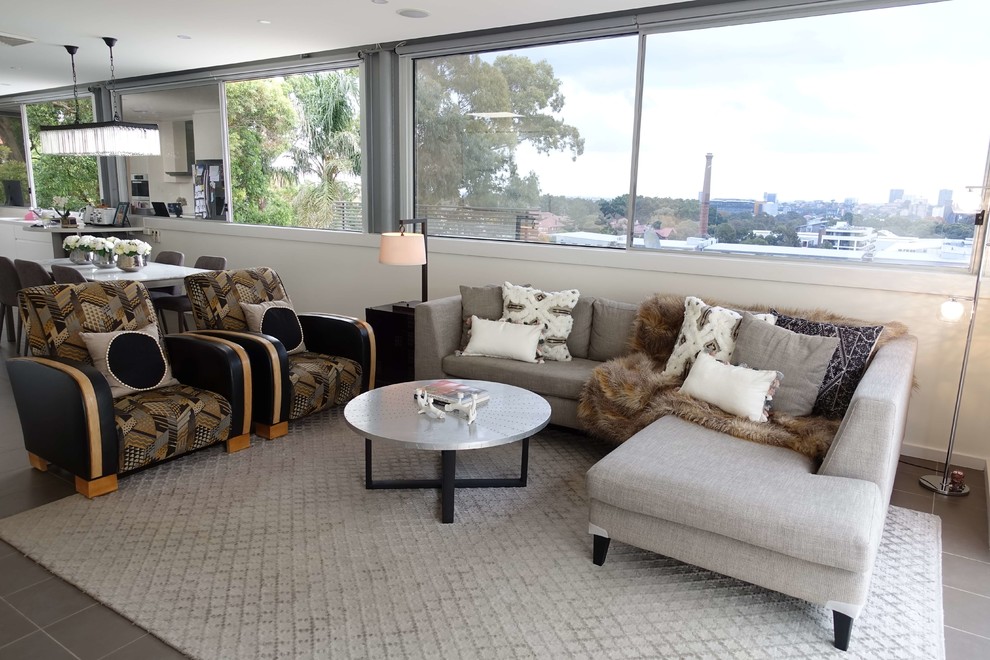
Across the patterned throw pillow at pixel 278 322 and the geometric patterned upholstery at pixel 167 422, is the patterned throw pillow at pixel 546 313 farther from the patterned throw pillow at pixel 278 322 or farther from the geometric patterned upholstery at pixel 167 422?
the geometric patterned upholstery at pixel 167 422

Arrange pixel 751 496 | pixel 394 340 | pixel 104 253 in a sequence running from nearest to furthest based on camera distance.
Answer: pixel 751 496
pixel 394 340
pixel 104 253

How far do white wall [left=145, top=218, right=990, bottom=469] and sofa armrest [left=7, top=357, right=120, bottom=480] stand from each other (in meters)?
2.80

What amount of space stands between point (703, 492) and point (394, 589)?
117 centimetres

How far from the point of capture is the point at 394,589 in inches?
95.0

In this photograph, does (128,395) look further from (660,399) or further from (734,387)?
(734,387)

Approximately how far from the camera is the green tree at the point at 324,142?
230 inches

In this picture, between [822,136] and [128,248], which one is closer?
[822,136]

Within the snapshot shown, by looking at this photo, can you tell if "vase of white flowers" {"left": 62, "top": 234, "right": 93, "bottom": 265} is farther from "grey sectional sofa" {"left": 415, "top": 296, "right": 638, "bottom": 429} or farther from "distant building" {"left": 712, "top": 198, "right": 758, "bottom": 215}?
"distant building" {"left": 712, "top": 198, "right": 758, "bottom": 215}

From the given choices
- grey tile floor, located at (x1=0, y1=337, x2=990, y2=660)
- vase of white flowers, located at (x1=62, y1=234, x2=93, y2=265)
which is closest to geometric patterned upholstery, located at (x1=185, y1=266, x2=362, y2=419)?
grey tile floor, located at (x1=0, y1=337, x2=990, y2=660)

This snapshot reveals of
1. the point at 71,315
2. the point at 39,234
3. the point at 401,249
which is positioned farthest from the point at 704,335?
the point at 39,234

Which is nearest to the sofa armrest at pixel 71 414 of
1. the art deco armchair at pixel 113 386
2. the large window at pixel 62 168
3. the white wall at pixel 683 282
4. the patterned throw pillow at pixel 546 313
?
the art deco armchair at pixel 113 386

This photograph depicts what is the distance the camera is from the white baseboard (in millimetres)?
3604

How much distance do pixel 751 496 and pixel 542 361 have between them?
1.89 metres

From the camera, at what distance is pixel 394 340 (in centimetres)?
466
